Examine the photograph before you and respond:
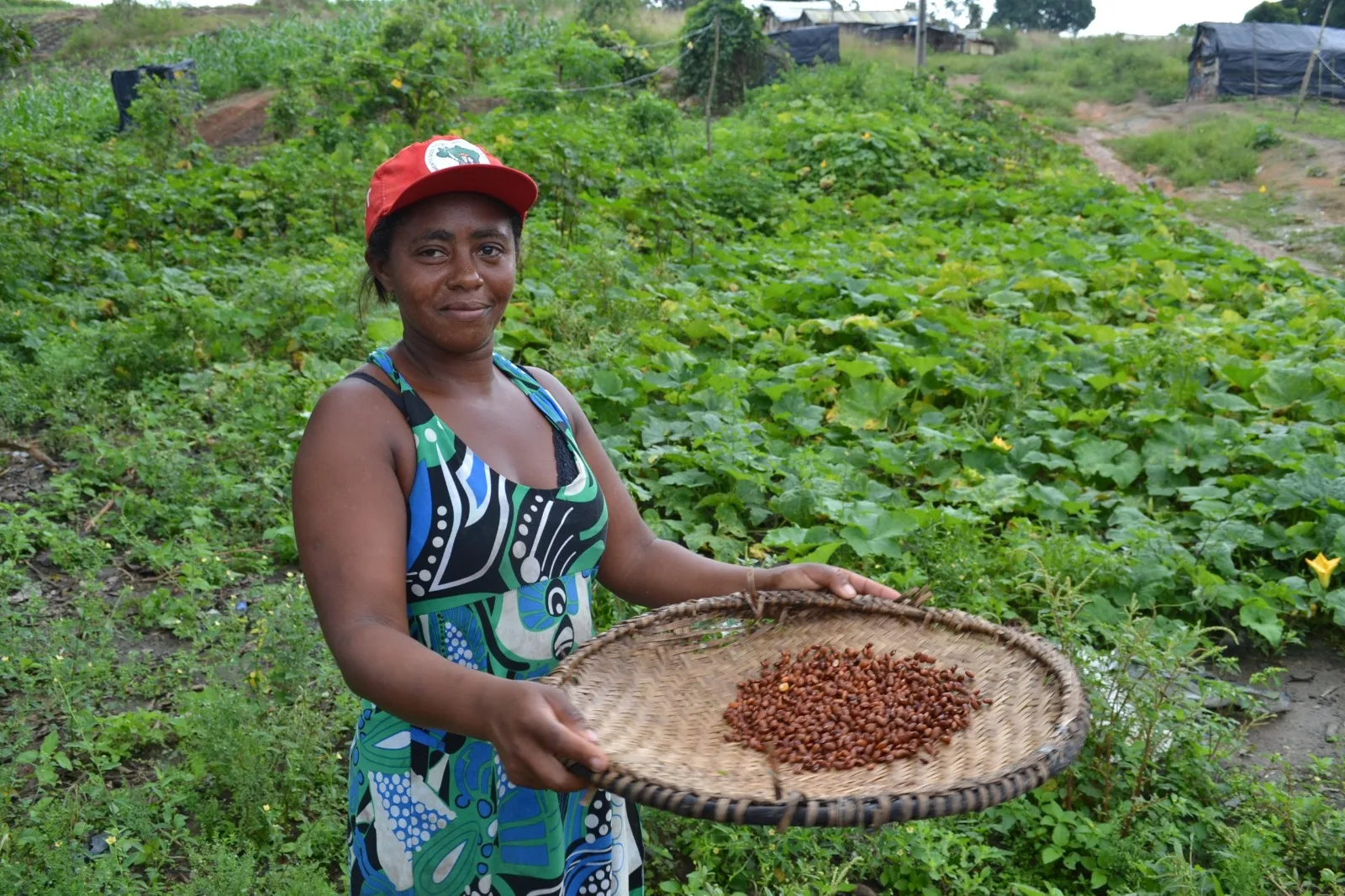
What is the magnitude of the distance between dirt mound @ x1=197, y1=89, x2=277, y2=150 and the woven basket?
12.8 metres

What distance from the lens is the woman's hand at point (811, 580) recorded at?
2.05 m

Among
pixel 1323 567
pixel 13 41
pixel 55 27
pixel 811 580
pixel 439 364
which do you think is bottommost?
pixel 1323 567

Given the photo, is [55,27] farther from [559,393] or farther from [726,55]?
[559,393]

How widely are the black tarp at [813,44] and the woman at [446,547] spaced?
24.0 meters

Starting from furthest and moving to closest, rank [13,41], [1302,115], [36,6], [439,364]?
[36,6] → [1302,115] → [13,41] → [439,364]

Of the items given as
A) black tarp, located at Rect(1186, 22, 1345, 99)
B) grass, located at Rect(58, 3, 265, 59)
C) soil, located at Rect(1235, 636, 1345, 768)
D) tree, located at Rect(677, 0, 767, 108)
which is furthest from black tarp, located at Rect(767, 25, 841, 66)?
soil, located at Rect(1235, 636, 1345, 768)

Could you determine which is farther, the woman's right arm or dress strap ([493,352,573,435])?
dress strap ([493,352,573,435])

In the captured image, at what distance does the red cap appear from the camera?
161 cm

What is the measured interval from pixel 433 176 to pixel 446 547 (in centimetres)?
55

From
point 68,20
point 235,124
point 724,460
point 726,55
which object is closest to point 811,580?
point 724,460

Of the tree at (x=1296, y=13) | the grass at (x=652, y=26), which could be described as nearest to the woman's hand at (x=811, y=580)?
the grass at (x=652, y=26)

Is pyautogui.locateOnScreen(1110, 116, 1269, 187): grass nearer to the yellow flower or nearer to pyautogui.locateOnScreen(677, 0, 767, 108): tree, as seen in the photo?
pyautogui.locateOnScreen(677, 0, 767, 108): tree

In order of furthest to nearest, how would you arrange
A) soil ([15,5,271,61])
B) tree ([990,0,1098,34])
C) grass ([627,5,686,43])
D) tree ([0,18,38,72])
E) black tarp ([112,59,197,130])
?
1. tree ([990,0,1098,34])
2. grass ([627,5,686,43])
3. soil ([15,5,271,61])
4. black tarp ([112,59,197,130])
5. tree ([0,18,38,72])

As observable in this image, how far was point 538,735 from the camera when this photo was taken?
136 cm
